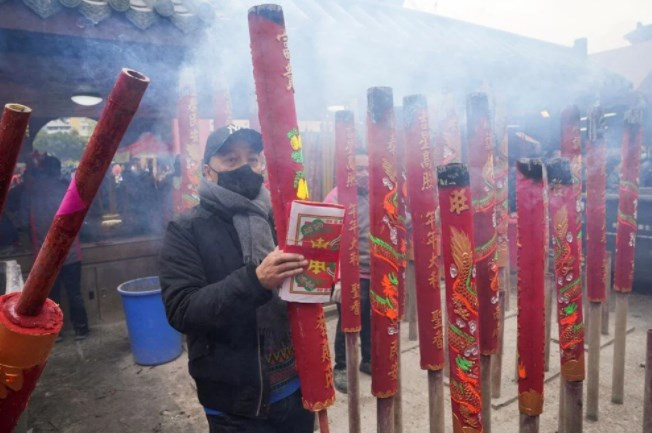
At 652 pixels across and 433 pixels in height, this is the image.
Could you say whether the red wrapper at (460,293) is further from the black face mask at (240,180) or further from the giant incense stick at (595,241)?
the giant incense stick at (595,241)

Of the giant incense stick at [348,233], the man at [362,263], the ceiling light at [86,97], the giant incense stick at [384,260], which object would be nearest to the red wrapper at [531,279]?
the giant incense stick at [384,260]

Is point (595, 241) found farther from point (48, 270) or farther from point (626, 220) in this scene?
point (48, 270)

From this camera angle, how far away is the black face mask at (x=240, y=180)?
203cm

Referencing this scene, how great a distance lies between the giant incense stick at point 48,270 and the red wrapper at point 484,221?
1.82 meters

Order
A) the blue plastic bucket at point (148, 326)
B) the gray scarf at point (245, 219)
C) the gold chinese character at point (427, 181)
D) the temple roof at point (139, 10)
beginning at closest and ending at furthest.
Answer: the gray scarf at point (245, 219) < the gold chinese character at point (427, 181) < the temple roof at point (139, 10) < the blue plastic bucket at point (148, 326)

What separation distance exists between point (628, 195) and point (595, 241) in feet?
1.45

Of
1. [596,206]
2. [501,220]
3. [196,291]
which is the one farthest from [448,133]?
[196,291]

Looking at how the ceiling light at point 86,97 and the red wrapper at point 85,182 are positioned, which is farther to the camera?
the ceiling light at point 86,97

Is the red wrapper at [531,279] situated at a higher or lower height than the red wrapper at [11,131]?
lower

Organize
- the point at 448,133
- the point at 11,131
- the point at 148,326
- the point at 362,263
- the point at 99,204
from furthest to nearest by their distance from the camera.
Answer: the point at 99,204 < the point at 148,326 < the point at 362,263 < the point at 448,133 < the point at 11,131

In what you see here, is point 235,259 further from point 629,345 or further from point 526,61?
point 526,61

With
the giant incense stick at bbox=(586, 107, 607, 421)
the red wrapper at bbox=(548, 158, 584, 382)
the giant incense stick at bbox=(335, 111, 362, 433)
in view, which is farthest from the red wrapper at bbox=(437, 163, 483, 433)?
the giant incense stick at bbox=(586, 107, 607, 421)

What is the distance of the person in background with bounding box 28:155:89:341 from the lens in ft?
18.6

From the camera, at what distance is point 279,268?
1457 millimetres
